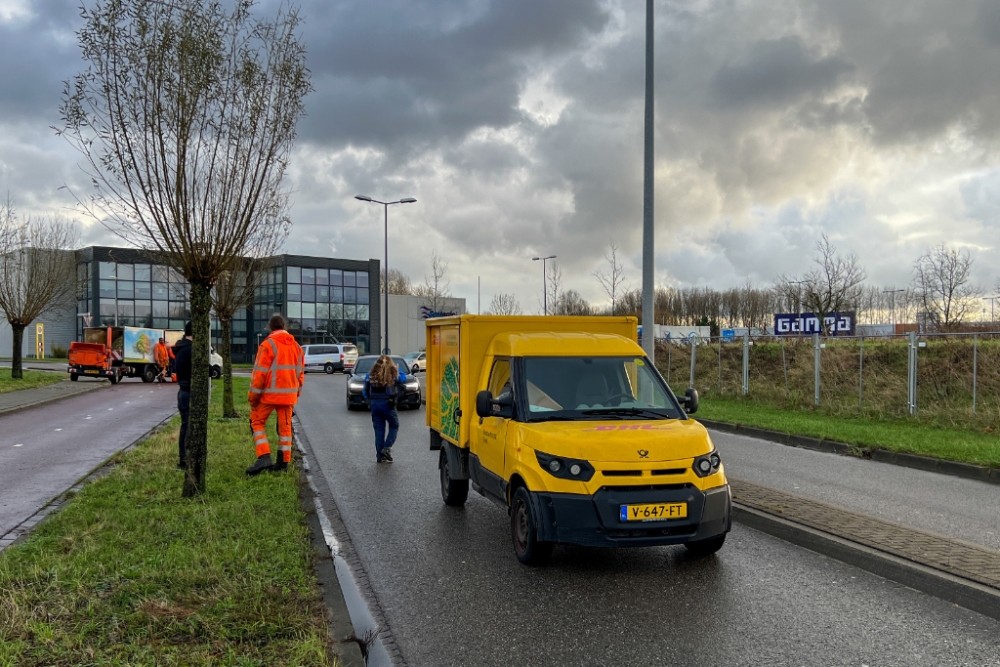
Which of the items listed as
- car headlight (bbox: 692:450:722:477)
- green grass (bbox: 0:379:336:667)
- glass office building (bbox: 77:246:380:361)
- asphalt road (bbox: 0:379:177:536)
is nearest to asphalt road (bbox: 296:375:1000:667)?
green grass (bbox: 0:379:336:667)

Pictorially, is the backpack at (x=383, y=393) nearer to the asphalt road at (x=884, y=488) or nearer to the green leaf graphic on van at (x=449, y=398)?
the green leaf graphic on van at (x=449, y=398)

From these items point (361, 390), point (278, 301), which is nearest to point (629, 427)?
A: point (361, 390)

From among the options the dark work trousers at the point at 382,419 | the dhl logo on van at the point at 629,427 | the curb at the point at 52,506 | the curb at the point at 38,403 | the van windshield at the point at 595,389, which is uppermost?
the van windshield at the point at 595,389

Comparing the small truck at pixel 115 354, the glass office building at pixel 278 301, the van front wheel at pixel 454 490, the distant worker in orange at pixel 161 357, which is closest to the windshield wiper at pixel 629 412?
the van front wheel at pixel 454 490

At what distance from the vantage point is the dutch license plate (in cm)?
518

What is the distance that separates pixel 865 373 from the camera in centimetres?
1808

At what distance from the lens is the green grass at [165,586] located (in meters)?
3.84

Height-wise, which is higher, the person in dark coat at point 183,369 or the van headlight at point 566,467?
the person in dark coat at point 183,369

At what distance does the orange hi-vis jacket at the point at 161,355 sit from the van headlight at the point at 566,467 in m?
30.5

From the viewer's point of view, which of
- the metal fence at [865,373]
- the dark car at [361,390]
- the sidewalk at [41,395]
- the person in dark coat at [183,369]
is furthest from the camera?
the dark car at [361,390]

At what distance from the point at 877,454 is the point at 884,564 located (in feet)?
22.9

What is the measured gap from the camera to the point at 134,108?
7.12m

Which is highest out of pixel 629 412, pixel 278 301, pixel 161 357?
pixel 278 301

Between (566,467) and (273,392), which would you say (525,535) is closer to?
(566,467)
